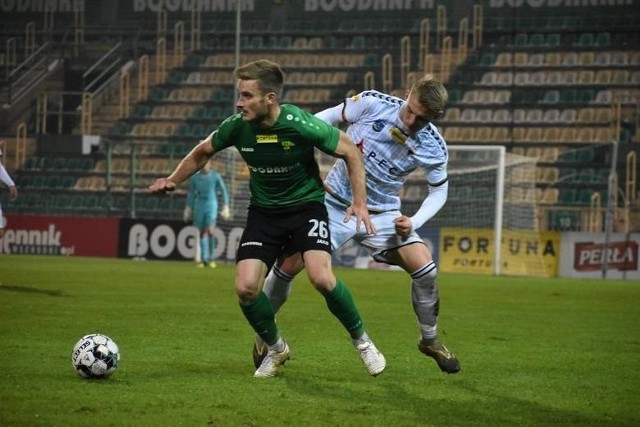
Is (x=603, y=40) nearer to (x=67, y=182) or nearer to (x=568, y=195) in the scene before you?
(x=568, y=195)

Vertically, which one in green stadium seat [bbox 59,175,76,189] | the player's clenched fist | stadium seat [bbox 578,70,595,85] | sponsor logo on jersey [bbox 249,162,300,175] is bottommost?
green stadium seat [bbox 59,175,76,189]

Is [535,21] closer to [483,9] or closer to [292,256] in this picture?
[483,9]

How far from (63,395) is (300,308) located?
7777mm

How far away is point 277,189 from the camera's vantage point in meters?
8.16

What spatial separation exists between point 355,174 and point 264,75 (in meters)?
0.85

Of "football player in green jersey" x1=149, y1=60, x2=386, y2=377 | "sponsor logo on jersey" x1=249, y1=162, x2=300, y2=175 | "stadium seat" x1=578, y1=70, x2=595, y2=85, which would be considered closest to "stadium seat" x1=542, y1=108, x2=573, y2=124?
"stadium seat" x1=578, y1=70, x2=595, y2=85

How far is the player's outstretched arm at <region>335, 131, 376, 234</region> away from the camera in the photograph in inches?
311

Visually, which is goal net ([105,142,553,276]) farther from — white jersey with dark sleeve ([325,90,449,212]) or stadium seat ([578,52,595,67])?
white jersey with dark sleeve ([325,90,449,212])

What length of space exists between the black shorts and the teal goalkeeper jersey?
0.07m

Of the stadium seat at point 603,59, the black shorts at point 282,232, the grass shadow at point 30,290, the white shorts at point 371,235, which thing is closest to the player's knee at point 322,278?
the black shorts at point 282,232

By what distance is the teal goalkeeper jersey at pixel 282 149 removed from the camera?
26.1 ft

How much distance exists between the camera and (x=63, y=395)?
23.5ft

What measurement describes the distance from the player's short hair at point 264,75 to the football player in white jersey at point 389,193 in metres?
0.84

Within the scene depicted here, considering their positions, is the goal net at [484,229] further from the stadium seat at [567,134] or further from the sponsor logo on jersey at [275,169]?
the sponsor logo on jersey at [275,169]
